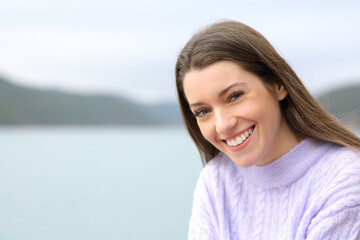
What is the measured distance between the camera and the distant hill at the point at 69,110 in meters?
26.7

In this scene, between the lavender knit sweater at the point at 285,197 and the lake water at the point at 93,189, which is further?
Answer: the lake water at the point at 93,189

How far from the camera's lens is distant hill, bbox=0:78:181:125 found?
26.7 m

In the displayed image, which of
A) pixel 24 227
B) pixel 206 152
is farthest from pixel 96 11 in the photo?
pixel 206 152

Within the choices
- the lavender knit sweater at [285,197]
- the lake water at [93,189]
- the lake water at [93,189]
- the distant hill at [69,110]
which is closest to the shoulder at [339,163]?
the lavender knit sweater at [285,197]

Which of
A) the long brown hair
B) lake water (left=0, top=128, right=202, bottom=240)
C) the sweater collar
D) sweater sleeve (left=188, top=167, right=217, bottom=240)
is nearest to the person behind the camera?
the long brown hair

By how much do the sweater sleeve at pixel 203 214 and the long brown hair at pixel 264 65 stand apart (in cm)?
42

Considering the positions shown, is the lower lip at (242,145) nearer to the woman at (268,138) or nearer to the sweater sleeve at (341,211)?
the woman at (268,138)

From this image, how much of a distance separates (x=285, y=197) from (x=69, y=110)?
1021 inches

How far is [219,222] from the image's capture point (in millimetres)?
1904

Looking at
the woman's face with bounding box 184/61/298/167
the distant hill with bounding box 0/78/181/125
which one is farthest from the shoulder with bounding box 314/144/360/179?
the distant hill with bounding box 0/78/181/125

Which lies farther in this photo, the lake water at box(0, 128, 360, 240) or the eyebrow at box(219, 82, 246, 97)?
the lake water at box(0, 128, 360, 240)

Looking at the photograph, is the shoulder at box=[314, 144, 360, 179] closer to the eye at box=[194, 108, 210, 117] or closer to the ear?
the ear

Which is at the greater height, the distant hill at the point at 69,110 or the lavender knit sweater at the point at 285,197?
the distant hill at the point at 69,110

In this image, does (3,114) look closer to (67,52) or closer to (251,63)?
Answer: (67,52)
